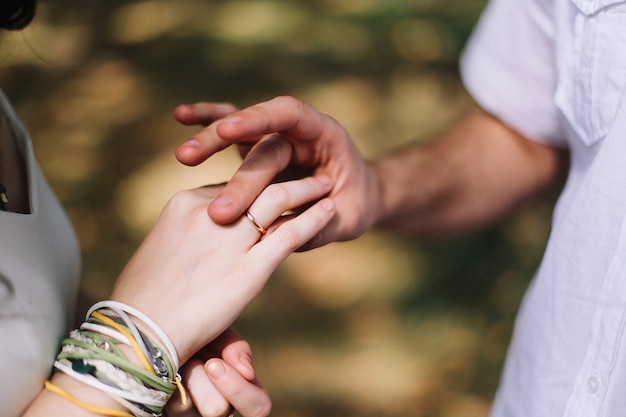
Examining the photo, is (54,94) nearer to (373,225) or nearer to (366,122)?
(366,122)

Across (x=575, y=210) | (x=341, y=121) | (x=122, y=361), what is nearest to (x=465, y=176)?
(x=575, y=210)

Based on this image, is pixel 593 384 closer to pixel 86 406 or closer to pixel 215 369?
pixel 215 369

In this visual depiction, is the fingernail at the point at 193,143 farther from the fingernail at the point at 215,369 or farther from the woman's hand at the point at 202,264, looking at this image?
the fingernail at the point at 215,369

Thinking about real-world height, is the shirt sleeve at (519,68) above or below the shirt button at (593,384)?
above

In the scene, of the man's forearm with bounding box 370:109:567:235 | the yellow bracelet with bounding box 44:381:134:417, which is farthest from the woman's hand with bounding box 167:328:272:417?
the man's forearm with bounding box 370:109:567:235

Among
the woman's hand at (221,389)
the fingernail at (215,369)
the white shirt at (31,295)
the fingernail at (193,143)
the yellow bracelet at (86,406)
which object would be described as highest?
the fingernail at (193,143)

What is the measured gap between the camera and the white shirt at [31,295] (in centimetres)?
84

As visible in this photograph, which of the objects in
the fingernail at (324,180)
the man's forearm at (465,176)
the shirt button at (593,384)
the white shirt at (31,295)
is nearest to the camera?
the white shirt at (31,295)

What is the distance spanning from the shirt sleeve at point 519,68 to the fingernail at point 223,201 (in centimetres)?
57

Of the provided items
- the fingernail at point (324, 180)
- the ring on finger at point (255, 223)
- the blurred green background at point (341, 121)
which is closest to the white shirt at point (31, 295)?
the ring on finger at point (255, 223)

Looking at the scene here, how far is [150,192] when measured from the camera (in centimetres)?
248

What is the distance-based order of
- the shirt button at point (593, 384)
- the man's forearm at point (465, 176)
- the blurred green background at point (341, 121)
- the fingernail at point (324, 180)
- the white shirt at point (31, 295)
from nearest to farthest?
the white shirt at point (31, 295)
the shirt button at point (593, 384)
the fingernail at point (324, 180)
the man's forearm at point (465, 176)
the blurred green background at point (341, 121)

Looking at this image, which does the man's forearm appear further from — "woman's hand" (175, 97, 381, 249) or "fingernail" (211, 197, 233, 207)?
"fingernail" (211, 197, 233, 207)

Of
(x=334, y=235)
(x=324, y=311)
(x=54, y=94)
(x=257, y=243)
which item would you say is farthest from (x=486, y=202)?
(x=54, y=94)
